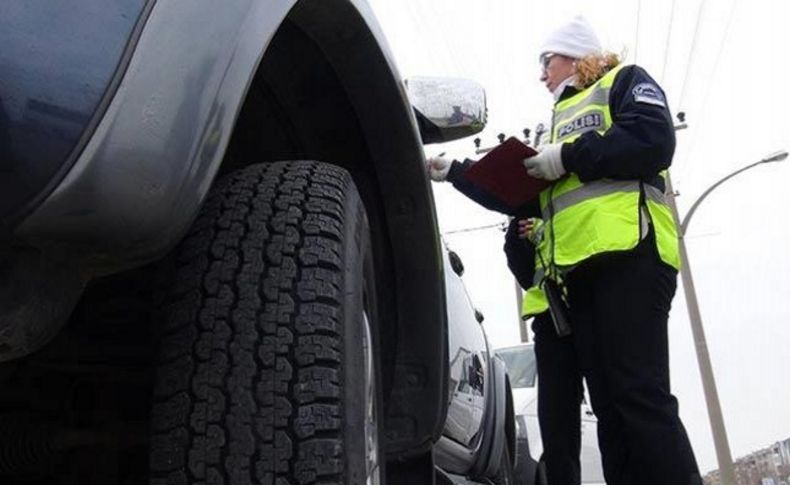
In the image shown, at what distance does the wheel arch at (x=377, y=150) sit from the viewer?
1.70m

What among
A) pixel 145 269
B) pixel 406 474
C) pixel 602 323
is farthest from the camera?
pixel 602 323

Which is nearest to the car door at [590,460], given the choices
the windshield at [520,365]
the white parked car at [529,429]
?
the white parked car at [529,429]

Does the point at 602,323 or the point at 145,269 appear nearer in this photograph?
the point at 145,269

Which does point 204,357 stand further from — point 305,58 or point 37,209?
point 305,58

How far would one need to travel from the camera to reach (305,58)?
1759 millimetres

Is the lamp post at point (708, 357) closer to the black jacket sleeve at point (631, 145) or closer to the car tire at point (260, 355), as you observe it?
the black jacket sleeve at point (631, 145)

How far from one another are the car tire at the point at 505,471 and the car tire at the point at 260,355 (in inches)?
99.8

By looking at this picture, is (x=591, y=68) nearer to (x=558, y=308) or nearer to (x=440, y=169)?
(x=440, y=169)

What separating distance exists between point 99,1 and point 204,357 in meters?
0.48

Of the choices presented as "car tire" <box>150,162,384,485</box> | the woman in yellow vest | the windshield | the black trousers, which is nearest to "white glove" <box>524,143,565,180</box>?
the woman in yellow vest

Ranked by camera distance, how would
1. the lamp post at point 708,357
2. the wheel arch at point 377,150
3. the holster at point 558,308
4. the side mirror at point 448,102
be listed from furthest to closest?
1. the lamp post at point 708,357
2. the holster at point 558,308
3. the side mirror at point 448,102
4. the wheel arch at point 377,150

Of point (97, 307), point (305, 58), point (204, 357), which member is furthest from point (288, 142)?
point (204, 357)

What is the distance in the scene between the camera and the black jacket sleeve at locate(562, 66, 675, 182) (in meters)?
2.66

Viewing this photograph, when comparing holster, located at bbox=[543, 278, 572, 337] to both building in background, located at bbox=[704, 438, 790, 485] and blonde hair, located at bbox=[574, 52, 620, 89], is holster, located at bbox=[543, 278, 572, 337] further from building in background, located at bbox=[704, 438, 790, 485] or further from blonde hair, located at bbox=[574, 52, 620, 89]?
building in background, located at bbox=[704, 438, 790, 485]
